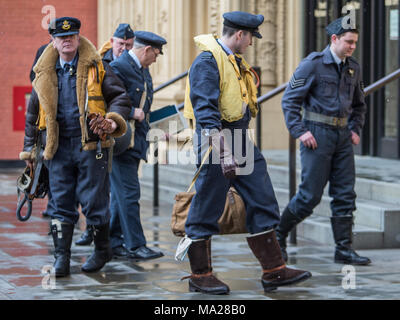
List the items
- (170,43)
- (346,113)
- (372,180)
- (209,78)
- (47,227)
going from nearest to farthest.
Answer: (209,78) < (346,113) < (372,180) < (47,227) < (170,43)

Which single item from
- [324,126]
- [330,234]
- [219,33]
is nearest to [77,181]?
[324,126]

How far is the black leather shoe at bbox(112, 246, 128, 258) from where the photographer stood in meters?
8.20

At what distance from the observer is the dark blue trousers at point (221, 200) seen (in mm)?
6598

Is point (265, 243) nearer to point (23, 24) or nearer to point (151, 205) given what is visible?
point (151, 205)

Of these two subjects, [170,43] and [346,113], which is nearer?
[346,113]

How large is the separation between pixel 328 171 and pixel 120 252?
6.04ft

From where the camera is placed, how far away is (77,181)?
730 cm

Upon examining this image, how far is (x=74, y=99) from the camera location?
7184 mm

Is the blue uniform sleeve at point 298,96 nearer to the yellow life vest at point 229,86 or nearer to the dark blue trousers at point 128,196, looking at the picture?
the yellow life vest at point 229,86

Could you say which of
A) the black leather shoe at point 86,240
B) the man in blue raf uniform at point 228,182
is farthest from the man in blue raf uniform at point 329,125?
the black leather shoe at point 86,240

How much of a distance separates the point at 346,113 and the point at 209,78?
65.7 inches

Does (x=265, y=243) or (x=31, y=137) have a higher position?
(x=31, y=137)

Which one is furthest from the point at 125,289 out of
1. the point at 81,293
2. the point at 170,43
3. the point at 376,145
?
the point at 170,43

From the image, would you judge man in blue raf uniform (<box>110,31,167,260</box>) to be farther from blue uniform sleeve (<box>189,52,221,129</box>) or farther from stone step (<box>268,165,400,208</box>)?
stone step (<box>268,165,400,208</box>)
